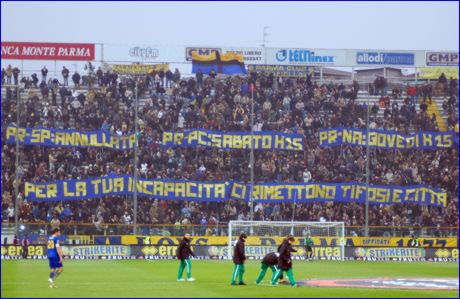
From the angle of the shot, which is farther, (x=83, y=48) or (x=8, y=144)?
(x=83, y=48)

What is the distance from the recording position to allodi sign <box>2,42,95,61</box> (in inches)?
3071

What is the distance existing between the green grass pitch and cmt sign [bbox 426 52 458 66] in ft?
131

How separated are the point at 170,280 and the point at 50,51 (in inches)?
1843

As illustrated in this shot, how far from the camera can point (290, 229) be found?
61125mm

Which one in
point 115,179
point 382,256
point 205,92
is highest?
point 205,92

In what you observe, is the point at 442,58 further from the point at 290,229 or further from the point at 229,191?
the point at 290,229

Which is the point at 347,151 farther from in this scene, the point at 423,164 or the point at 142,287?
the point at 142,287

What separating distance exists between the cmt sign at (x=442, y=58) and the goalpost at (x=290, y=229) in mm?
29967

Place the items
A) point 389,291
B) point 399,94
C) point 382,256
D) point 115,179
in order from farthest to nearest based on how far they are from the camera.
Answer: point 399,94 → point 115,179 → point 382,256 → point 389,291

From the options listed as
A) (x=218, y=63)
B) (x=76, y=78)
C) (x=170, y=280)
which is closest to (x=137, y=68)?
(x=218, y=63)

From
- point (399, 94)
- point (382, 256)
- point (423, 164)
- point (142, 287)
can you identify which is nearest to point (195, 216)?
point (382, 256)

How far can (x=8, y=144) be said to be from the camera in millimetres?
67125

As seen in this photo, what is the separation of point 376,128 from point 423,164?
4348 millimetres

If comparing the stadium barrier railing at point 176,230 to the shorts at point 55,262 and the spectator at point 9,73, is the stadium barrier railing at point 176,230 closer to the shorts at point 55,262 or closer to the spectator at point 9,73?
the spectator at point 9,73
